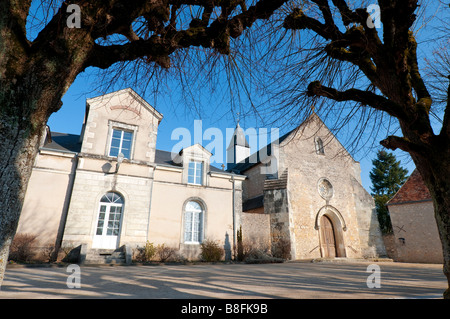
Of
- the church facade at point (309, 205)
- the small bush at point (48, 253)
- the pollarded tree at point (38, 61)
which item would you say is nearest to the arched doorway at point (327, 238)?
the church facade at point (309, 205)

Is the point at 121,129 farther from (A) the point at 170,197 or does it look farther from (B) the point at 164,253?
(B) the point at 164,253

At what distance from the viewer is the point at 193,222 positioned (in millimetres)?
12398

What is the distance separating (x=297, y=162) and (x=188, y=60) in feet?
43.8

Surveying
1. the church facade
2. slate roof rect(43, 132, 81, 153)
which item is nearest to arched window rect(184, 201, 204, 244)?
the church facade

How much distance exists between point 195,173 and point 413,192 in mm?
13773

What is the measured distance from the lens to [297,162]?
15.8m

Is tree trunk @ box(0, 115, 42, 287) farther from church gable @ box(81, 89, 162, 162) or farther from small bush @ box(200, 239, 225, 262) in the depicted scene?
small bush @ box(200, 239, 225, 262)

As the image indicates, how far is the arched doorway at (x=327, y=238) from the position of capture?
14711mm

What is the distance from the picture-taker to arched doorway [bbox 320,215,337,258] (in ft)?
48.3

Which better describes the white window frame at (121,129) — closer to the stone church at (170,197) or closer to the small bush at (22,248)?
the stone church at (170,197)

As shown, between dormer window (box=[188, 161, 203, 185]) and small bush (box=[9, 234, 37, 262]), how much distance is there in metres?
6.63

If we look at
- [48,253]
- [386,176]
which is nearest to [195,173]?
[48,253]
